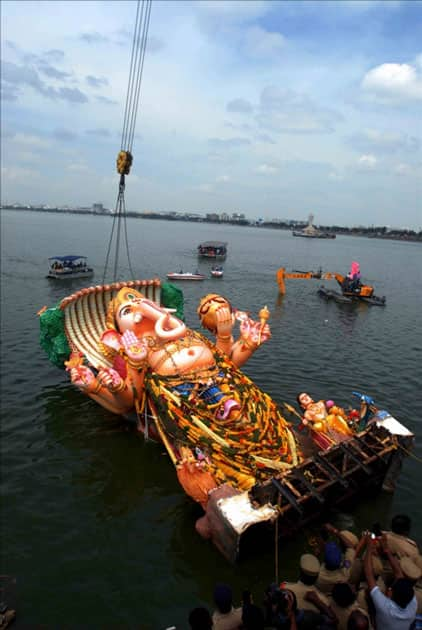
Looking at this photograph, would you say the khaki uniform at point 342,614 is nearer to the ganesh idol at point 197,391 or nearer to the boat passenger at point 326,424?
the ganesh idol at point 197,391

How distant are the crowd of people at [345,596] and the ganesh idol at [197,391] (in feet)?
7.70

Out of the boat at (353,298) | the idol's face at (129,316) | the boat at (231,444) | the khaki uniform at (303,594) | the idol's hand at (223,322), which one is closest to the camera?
the khaki uniform at (303,594)

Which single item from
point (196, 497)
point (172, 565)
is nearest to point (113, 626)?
point (172, 565)

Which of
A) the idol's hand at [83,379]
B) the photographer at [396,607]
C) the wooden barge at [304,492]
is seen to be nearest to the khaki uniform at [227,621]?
→ the photographer at [396,607]

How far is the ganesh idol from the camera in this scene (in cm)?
739

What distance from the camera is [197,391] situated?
333 inches

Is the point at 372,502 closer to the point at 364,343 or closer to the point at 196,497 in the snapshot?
the point at 196,497

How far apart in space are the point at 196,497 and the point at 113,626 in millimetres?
2107

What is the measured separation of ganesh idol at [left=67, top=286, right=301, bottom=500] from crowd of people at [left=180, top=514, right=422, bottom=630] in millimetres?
2347

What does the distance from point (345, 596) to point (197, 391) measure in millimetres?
4725

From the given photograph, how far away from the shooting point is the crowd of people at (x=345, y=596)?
13.1 ft

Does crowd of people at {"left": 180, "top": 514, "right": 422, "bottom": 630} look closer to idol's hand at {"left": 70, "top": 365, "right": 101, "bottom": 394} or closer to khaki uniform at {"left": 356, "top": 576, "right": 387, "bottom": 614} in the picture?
khaki uniform at {"left": 356, "top": 576, "right": 387, "bottom": 614}

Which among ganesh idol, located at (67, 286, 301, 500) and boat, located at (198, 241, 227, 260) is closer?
ganesh idol, located at (67, 286, 301, 500)

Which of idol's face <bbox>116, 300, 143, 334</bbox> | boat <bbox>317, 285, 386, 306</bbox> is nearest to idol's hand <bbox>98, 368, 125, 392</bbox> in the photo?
idol's face <bbox>116, 300, 143, 334</bbox>
